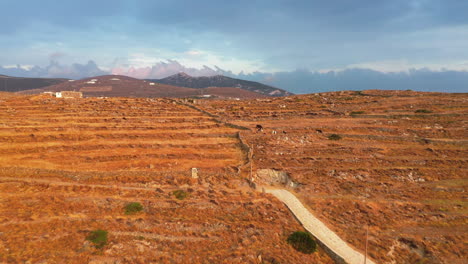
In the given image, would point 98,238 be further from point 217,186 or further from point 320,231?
point 320,231

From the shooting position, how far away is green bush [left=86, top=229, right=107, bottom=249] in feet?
63.9

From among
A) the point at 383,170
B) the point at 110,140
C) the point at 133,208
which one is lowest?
the point at 133,208

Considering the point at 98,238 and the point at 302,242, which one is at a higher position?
the point at 98,238

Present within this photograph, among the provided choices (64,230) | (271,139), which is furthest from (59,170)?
(271,139)

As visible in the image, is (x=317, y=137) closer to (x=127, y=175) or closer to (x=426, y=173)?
(x=426, y=173)

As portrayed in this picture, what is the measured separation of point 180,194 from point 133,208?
5714 millimetres

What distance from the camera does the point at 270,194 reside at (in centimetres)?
3128

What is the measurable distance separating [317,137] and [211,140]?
908 inches

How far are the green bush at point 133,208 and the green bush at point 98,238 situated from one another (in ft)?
13.9

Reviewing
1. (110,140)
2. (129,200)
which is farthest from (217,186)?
(110,140)

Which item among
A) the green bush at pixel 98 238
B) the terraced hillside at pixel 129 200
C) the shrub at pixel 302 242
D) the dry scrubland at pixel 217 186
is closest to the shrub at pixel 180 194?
the terraced hillside at pixel 129 200

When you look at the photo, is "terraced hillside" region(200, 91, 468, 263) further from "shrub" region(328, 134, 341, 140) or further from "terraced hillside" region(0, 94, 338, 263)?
"terraced hillside" region(0, 94, 338, 263)

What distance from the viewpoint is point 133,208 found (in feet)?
83.8

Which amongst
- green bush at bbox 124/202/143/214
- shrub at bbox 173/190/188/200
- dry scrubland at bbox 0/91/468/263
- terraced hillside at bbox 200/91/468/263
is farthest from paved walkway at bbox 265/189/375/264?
green bush at bbox 124/202/143/214
